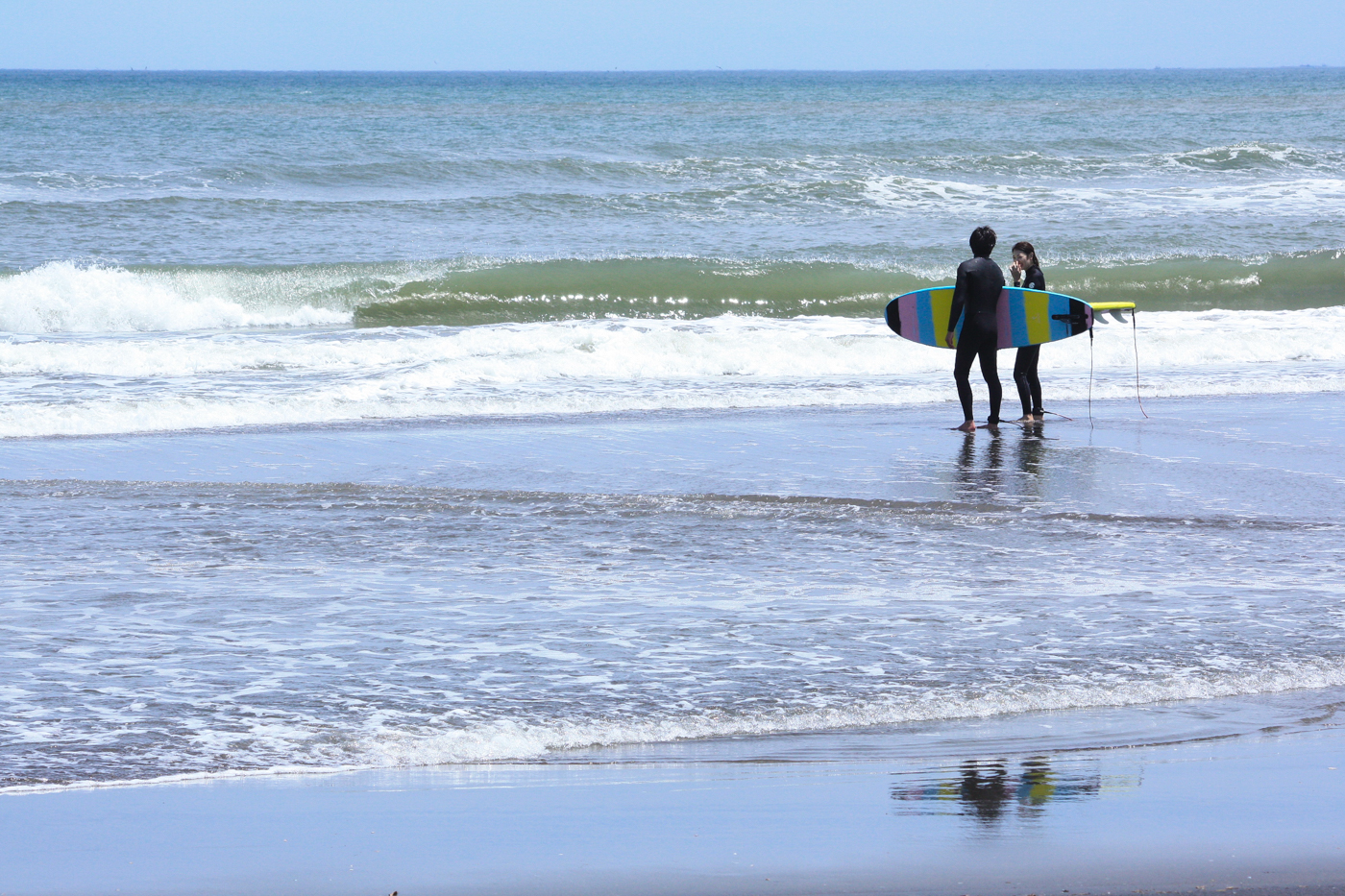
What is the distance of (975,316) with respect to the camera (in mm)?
10281

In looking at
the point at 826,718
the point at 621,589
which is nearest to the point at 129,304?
the point at 621,589

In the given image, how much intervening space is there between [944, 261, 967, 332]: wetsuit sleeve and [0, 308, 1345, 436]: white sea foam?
2082 mm

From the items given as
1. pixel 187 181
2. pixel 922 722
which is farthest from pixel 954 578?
pixel 187 181

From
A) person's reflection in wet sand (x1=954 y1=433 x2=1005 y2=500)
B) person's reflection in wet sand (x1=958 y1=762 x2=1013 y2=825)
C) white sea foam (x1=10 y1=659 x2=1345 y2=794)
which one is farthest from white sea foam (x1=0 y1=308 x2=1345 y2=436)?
person's reflection in wet sand (x1=958 y1=762 x2=1013 y2=825)

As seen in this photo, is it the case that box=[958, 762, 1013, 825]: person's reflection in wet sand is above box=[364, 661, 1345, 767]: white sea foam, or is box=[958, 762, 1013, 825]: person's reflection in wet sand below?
above

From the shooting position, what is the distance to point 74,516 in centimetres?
749

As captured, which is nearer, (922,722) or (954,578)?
(922,722)

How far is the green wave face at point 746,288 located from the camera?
63.5 ft

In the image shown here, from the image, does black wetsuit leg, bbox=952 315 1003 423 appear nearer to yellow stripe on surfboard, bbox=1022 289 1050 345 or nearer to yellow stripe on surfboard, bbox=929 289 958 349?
yellow stripe on surfboard, bbox=1022 289 1050 345

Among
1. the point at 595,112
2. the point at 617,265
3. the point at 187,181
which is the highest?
the point at 595,112

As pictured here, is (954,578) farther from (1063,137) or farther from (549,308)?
(1063,137)

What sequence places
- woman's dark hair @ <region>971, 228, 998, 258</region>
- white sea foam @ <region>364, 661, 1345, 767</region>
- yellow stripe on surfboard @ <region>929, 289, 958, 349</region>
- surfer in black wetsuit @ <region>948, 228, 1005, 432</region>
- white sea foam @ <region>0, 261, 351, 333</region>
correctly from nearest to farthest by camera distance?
white sea foam @ <region>364, 661, 1345, 767</region>
woman's dark hair @ <region>971, 228, 998, 258</region>
surfer in black wetsuit @ <region>948, 228, 1005, 432</region>
yellow stripe on surfboard @ <region>929, 289, 958, 349</region>
white sea foam @ <region>0, 261, 351, 333</region>

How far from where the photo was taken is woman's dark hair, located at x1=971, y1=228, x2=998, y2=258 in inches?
389

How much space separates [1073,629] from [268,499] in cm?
462
